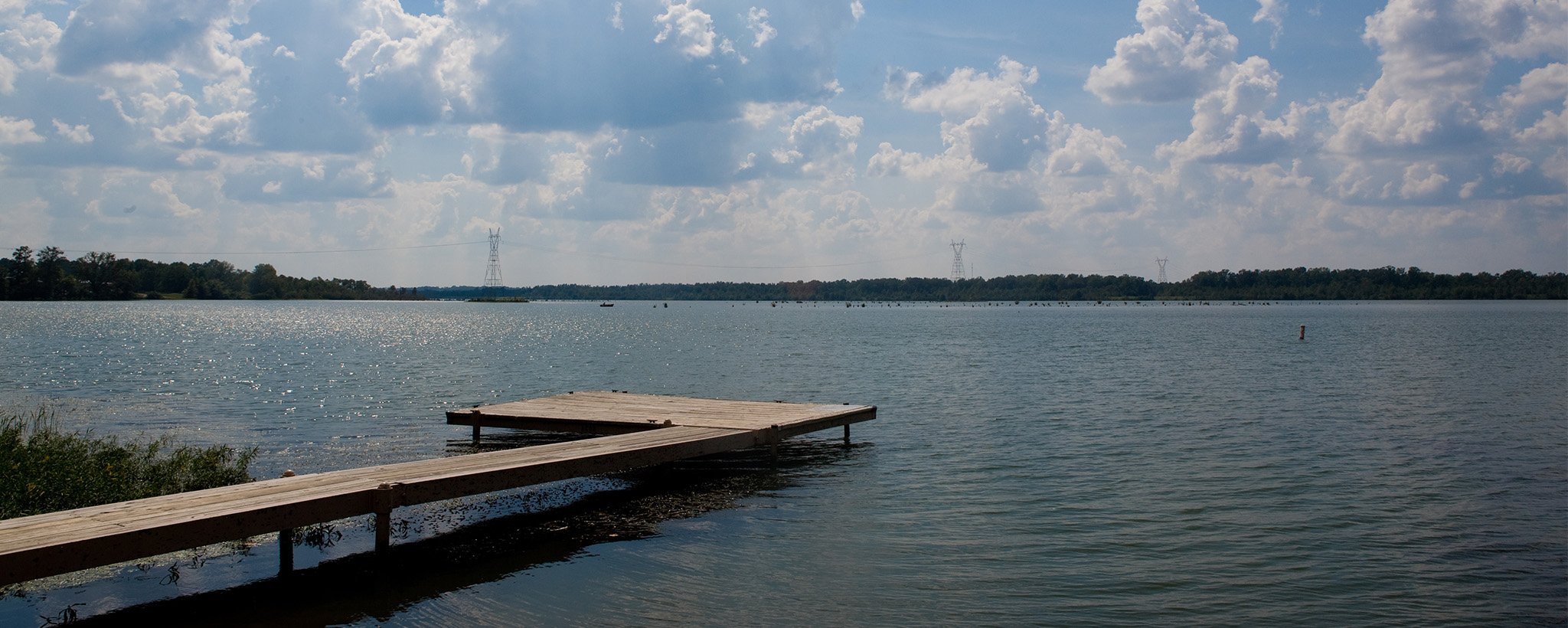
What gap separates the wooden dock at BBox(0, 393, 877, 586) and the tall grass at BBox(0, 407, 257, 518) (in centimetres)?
173

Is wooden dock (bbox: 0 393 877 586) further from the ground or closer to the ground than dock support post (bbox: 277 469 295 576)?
further from the ground

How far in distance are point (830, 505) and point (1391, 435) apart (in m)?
17.5

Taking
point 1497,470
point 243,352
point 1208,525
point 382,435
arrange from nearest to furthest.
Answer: point 1208,525 < point 1497,470 < point 382,435 < point 243,352

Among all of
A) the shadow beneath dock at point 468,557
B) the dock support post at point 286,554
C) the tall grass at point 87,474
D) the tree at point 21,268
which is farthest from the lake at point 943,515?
the tree at point 21,268

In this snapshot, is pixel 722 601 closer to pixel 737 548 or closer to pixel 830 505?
pixel 737 548

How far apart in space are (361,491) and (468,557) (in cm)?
191

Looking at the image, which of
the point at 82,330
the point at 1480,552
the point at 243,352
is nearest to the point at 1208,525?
the point at 1480,552

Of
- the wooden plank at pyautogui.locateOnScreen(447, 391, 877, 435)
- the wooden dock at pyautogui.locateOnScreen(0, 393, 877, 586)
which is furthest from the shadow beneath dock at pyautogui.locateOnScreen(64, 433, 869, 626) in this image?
the wooden plank at pyautogui.locateOnScreen(447, 391, 877, 435)

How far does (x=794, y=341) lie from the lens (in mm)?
83625

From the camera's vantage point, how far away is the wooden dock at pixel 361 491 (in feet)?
31.3

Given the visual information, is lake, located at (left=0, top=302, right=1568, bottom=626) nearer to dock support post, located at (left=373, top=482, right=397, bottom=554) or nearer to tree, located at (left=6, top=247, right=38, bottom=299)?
dock support post, located at (left=373, top=482, right=397, bottom=554)

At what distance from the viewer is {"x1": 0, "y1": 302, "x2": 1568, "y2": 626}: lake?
37.7 feet

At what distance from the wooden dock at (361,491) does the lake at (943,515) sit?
893 millimetres

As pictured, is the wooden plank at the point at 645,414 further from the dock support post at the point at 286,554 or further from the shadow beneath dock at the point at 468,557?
the dock support post at the point at 286,554
